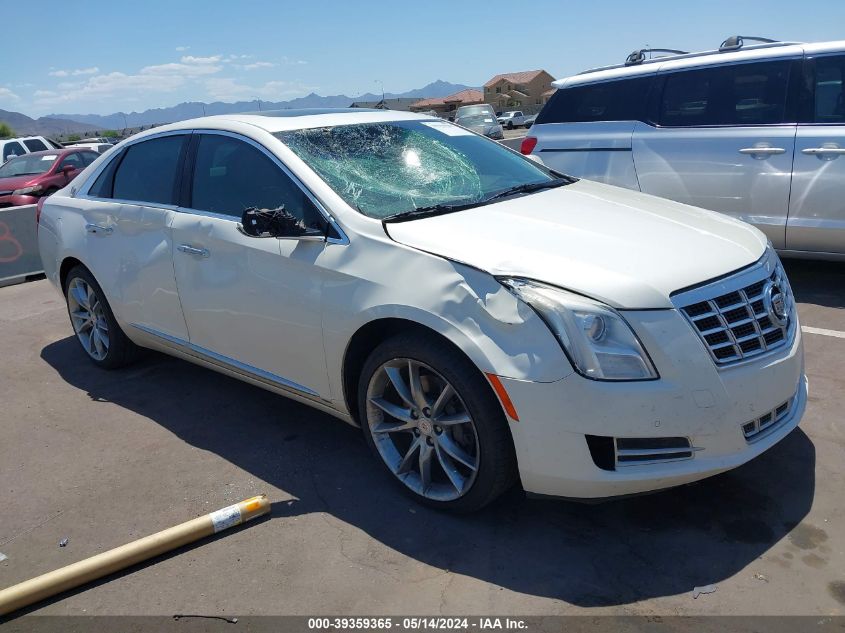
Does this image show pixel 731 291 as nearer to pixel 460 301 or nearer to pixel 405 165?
pixel 460 301

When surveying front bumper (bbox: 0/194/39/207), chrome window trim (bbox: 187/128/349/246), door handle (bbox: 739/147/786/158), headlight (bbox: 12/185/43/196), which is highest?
chrome window trim (bbox: 187/128/349/246)

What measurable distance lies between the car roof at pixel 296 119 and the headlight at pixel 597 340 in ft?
6.53

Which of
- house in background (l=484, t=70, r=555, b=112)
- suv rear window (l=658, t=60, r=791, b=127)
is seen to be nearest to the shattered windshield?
suv rear window (l=658, t=60, r=791, b=127)

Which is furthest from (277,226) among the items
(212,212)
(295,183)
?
(212,212)

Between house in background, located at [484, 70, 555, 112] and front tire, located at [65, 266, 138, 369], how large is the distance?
91.2 m

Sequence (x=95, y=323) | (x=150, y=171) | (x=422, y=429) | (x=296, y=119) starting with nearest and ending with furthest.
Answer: (x=422, y=429)
(x=296, y=119)
(x=150, y=171)
(x=95, y=323)

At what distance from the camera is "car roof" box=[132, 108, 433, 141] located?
3984mm

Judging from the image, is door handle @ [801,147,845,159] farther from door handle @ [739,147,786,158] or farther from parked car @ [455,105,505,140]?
parked car @ [455,105,505,140]

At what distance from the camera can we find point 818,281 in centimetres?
611

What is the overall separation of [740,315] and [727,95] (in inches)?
147

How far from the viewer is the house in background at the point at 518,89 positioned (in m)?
94.2

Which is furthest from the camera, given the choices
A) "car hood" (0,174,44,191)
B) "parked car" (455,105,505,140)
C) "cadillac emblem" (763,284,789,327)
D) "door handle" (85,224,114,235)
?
"parked car" (455,105,505,140)

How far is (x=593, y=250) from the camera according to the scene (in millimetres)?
2934

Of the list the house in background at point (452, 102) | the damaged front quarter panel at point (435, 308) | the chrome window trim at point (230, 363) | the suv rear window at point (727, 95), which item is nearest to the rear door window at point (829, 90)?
the suv rear window at point (727, 95)
